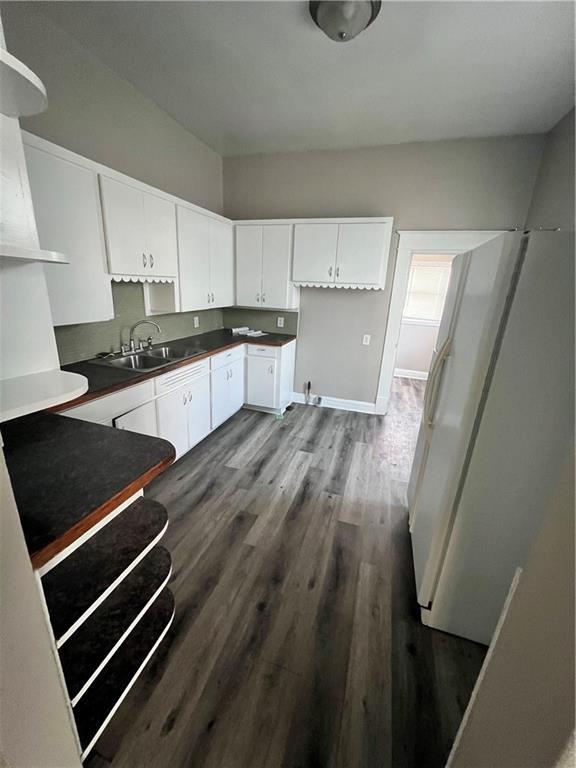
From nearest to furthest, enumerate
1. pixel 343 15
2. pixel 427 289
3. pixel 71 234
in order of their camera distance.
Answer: pixel 343 15
pixel 71 234
pixel 427 289

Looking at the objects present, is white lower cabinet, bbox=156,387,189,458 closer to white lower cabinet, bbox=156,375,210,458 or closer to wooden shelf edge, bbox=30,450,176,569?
white lower cabinet, bbox=156,375,210,458

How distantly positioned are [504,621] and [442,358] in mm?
1227

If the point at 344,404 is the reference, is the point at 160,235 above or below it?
above

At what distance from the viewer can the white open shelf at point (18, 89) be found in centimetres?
79

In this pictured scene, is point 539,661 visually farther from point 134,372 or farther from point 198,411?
point 198,411

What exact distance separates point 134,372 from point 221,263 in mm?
1846

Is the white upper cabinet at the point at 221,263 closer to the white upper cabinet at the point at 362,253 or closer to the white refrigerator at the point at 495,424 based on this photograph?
the white upper cabinet at the point at 362,253

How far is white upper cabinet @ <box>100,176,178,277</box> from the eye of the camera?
2119mm

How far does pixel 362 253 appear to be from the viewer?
3.30 meters

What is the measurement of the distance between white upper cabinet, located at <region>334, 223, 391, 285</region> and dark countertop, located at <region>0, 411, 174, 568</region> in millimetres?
2839

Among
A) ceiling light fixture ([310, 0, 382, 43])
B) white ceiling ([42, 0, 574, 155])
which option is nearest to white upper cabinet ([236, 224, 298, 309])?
white ceiling ([42, 0, 574, 155])

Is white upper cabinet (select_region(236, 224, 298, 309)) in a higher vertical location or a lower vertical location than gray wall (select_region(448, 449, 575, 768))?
higher

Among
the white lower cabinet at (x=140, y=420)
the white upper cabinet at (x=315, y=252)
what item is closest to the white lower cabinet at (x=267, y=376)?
the white upper cabinet at (x=315, y=252)

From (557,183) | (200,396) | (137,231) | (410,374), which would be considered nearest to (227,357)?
(200,396)
